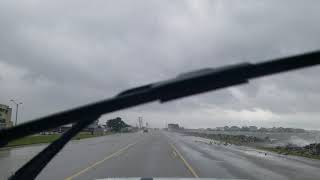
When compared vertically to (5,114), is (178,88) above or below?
below

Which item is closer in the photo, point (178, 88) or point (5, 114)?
point (178, 88)

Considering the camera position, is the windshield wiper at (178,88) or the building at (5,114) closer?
the windshield wiper at (178,88)

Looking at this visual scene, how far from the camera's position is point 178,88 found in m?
4.20

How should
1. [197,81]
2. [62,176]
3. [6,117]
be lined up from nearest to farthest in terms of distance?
[197,81]
[62,176]
[6,117]

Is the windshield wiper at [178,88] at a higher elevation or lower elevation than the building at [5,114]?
lower

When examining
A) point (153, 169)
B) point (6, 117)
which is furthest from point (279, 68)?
point (6, 117)

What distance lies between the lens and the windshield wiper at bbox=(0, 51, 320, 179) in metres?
4.22

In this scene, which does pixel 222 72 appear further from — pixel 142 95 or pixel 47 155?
pixel 47 155

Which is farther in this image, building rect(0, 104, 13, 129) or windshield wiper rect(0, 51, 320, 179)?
building rect(0, 104, 13, 129)

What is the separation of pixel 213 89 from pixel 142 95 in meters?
0.48

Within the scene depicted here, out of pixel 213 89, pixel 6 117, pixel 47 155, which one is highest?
pixel 6 117

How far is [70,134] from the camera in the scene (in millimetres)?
5250

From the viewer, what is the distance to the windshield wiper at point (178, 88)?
13.8ft

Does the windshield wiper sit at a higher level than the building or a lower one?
lower
